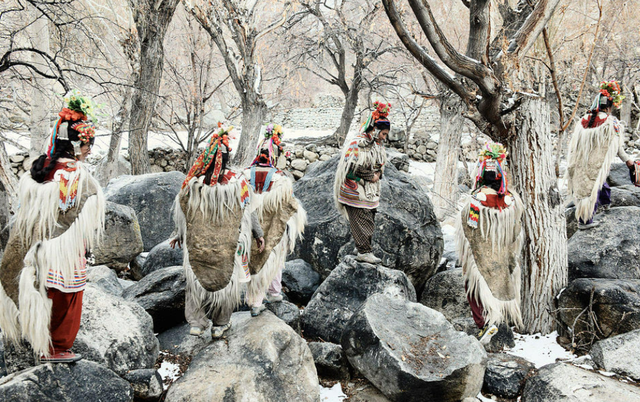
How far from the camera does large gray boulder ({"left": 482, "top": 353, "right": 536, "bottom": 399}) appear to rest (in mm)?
4328

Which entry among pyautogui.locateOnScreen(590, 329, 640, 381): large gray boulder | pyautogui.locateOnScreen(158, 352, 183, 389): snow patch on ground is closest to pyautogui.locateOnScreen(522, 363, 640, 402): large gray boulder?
pyautogui.locateOnScreen(590, 329, 640, 381): large gray boulder

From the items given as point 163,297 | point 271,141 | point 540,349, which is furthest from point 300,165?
point 540,349

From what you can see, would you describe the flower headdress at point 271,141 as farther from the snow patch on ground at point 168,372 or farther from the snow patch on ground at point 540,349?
the snow patch on ground at point 540,349

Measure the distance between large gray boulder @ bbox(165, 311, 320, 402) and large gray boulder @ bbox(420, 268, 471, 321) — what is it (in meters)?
2.75

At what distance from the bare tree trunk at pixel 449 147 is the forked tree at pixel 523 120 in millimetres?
6097

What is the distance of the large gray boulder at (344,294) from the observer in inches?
211

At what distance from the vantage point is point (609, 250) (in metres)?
6.07

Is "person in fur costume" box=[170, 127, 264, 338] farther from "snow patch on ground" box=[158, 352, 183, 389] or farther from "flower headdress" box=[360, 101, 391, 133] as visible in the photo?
"flower headdress" box=[360, 101, 391, 133]

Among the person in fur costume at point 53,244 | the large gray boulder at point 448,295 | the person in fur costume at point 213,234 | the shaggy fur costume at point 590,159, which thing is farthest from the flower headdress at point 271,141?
the shaggy fur costume at point 590,159

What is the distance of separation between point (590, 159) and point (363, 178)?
3.56 metres

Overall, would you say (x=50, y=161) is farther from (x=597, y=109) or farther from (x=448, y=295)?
(x=597, y=109)

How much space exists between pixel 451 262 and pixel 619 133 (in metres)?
3.06

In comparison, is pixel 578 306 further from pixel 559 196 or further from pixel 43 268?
pixel 43 268

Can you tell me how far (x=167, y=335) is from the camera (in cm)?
498
